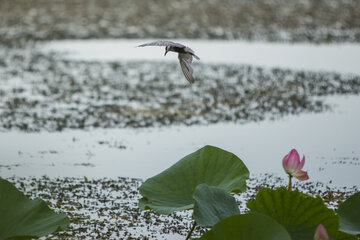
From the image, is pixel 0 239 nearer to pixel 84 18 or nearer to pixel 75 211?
pixel 75 211

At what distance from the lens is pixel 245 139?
304 centimetres

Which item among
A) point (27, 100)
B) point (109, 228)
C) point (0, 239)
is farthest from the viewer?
point (27, 100)

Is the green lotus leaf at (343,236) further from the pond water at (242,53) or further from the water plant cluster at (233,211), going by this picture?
the pond water at (242,53)

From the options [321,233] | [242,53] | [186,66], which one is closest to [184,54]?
[186,66]

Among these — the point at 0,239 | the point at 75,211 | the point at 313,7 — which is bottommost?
the point at 75,211

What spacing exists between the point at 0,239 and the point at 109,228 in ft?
2.25

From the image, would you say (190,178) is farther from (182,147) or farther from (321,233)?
(182,147)

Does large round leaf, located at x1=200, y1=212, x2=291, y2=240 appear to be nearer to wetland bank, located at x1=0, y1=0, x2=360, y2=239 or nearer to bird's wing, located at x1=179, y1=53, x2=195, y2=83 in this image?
bird's wing, located at x1=179, y1=53, x2=195, y2=83

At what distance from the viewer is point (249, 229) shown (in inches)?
50.1

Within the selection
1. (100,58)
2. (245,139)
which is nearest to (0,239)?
(245,139)

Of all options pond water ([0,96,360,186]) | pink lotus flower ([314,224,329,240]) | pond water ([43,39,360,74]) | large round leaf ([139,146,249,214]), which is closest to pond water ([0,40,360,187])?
pond water ([0,96,360,186])

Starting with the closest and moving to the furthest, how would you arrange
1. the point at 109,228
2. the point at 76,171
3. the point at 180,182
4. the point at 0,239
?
the point at 0,239 → the point at 180,182 → the point at 109,228 → the point at 76,171

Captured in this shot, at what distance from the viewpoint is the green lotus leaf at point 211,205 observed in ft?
4.58

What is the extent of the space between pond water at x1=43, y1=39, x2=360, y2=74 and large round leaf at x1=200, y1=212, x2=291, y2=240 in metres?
3.13
